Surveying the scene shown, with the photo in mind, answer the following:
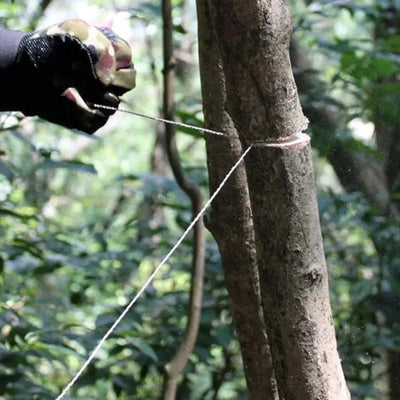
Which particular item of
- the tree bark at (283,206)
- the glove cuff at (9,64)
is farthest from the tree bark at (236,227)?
the glove cuff at (9,64)

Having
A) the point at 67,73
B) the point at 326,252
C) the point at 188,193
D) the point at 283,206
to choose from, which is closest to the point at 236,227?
the point at 283,206

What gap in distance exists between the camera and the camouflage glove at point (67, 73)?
846 millimetres

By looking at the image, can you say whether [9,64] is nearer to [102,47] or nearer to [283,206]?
[102,47]

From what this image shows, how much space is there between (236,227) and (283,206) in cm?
25

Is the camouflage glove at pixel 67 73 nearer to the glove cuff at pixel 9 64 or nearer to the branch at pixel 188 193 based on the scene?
the glove cuff at pixel 9 64

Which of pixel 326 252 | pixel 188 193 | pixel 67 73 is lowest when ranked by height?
pixel 326 252

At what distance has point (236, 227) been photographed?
1.11 meters

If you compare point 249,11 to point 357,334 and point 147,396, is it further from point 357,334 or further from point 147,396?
point 147,396

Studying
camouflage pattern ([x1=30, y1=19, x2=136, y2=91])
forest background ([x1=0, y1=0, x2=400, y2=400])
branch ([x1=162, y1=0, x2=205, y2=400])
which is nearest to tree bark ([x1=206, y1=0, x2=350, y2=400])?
camouflage pattern ([x1=30, y1=19, x2=136, y2=91])

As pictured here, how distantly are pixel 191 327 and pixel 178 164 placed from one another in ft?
1.09

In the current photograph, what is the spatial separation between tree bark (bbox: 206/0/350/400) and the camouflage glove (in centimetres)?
14

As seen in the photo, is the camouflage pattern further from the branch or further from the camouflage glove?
the branch

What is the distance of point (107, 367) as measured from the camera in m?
1.79

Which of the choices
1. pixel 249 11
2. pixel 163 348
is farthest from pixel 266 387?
pixel 163 348
